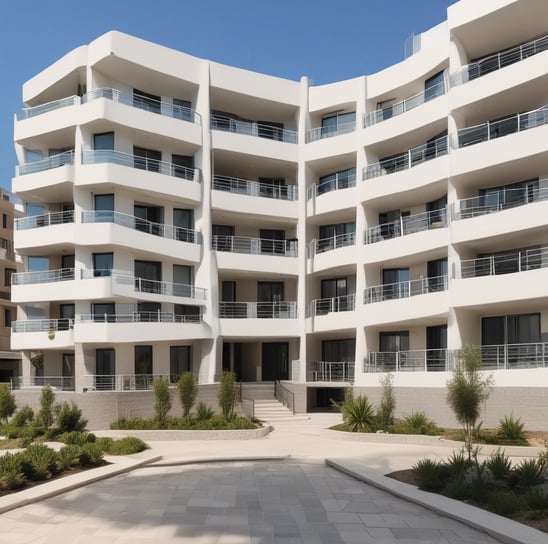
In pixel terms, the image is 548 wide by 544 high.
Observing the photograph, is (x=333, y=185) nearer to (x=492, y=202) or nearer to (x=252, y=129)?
(x=252, y=129)

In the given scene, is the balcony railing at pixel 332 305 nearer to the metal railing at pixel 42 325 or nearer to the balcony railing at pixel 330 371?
the balcony railing at pixel 330 371

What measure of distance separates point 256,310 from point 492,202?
14.5 metres

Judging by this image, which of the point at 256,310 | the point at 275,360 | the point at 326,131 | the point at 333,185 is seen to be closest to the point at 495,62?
the point at 326,131

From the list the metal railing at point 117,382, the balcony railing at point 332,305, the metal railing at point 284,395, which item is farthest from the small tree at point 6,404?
the balcony railing at point 332,305

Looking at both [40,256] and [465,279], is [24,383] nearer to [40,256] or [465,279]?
[40,256]

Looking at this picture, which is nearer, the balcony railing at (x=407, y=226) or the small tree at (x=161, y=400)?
the small tree at (x=161, y=400)

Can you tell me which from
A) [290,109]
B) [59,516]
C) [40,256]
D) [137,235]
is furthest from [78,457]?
[290,109]

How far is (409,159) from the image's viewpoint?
29.9 m

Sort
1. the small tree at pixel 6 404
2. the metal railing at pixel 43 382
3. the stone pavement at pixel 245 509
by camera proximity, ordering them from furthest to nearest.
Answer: the metal railing at pixel 43 382, the small tree at pixel 6 404, the stone pavement at pixel 245 509

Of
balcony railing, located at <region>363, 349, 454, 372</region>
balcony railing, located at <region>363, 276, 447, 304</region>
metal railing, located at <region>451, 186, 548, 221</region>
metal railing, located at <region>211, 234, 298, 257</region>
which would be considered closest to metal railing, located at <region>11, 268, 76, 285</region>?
metal railing, located at <region>211, 234, 298, 257</region>

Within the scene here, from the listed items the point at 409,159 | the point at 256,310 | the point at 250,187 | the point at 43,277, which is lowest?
the point at 256,310

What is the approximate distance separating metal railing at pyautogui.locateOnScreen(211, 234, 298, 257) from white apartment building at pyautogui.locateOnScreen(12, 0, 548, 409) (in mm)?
132

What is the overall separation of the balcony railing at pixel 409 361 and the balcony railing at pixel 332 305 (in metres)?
3.52

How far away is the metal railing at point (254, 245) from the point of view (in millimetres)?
35062
